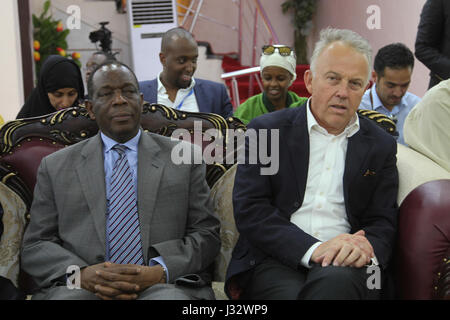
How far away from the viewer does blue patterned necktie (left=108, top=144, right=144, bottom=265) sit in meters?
1.82

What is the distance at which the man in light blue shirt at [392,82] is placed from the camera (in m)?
2.96

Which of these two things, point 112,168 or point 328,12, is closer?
point 112,168

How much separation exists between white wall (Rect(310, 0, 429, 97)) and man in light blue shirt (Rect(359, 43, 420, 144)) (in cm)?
211

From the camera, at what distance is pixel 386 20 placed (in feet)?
19.3

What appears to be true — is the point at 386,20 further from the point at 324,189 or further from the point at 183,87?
the point at 324,189

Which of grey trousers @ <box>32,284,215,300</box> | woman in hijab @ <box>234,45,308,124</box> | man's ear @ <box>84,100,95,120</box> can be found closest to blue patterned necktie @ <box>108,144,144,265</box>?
grey trousers @ <box>32,284,215,300</box>

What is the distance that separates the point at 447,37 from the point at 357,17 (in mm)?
3777


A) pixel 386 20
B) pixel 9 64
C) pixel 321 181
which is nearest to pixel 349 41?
pixel 321 181

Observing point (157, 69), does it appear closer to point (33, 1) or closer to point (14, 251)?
point (33, 1)

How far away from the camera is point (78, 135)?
7.13 feet

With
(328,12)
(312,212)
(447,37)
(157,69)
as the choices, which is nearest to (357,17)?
(328,12)

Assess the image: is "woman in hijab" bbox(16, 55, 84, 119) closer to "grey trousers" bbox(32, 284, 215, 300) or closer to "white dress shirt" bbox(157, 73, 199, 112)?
"white dress shirt" bbox(157, 73, 199, 112)

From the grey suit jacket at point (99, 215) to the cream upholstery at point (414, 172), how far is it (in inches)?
26.1

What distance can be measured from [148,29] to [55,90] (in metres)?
4.34
